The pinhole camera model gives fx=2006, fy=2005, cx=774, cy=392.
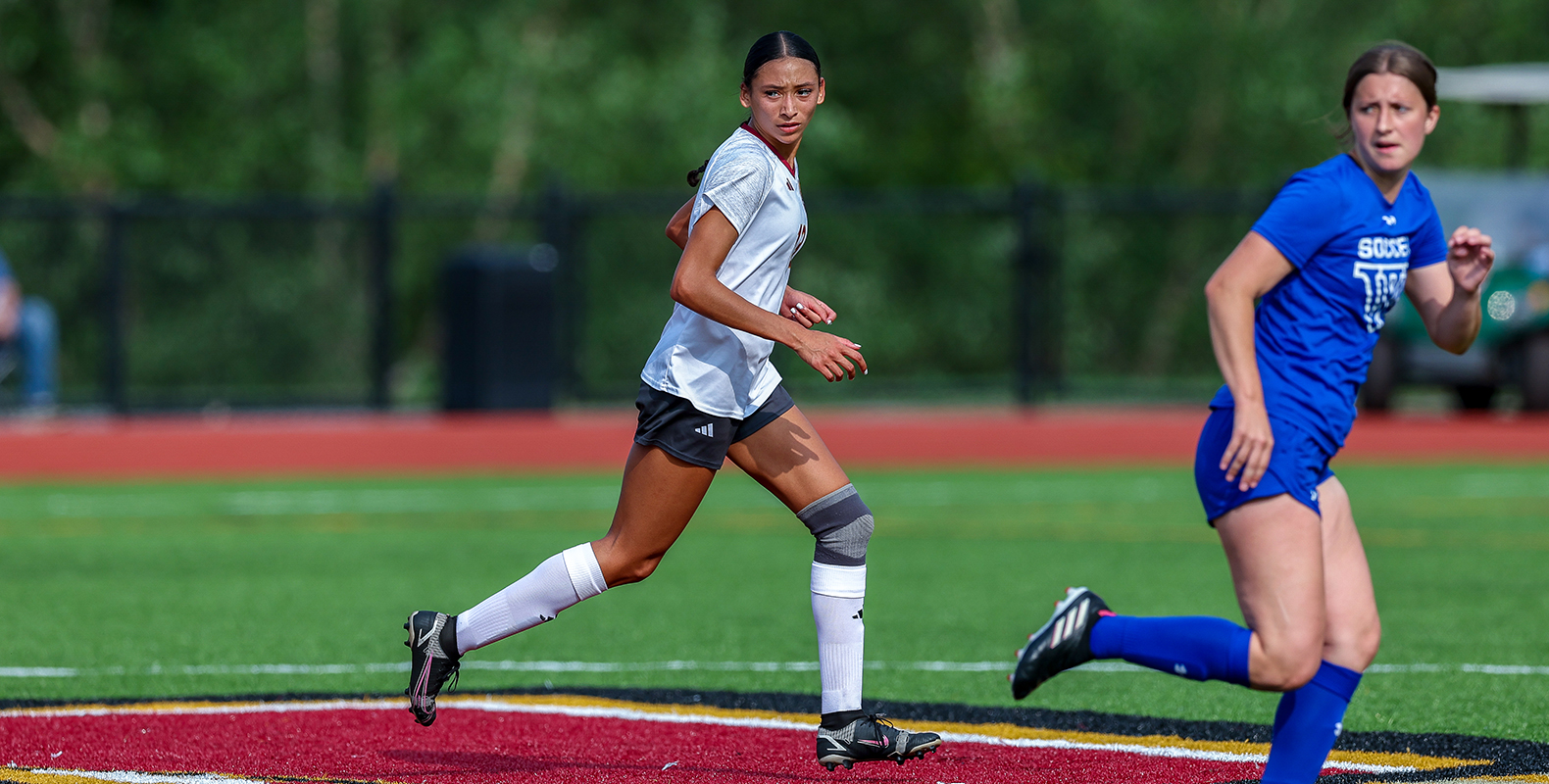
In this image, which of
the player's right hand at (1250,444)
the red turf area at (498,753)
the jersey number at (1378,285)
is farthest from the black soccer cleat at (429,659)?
the jersey number at (1378,285)

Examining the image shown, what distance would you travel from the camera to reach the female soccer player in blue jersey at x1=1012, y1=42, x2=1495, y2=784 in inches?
185

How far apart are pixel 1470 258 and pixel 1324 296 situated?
557mm

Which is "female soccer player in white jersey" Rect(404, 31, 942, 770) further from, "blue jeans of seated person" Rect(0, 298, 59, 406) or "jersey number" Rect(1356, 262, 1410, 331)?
"blue jeans of seated person" Rect(0, 298, 59, 406)

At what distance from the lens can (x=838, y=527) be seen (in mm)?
5719

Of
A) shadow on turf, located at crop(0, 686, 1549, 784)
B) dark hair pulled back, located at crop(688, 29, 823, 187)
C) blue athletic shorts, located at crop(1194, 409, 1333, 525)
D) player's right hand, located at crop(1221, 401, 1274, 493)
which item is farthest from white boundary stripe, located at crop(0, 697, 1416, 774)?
dark hair pulled back, located at crop(688, 29, 823, 187)

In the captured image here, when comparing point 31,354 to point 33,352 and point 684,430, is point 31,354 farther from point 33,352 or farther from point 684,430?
point 684,430

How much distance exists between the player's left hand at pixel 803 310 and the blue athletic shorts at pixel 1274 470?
4.09ft

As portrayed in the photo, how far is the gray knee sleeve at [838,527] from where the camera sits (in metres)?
5.72

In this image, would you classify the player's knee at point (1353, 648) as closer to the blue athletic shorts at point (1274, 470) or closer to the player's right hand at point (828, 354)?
the blue athletic shorts at point (1274, 470)

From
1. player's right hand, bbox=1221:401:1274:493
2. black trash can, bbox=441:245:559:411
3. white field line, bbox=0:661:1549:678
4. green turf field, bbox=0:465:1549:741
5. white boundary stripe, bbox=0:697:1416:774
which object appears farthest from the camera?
black trash can, bbox=441:245:559:411

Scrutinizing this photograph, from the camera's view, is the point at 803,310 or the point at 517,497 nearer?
the point at 803,310

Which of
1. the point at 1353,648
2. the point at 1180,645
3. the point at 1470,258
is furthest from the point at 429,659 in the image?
the point at 1470,258

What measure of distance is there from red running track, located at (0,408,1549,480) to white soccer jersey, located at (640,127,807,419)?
41.1ft

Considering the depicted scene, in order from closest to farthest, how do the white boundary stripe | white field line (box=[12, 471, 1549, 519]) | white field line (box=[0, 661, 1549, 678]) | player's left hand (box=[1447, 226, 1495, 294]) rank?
1. player's left hand (box=[1447, 226, 1495, 294])
2. the white boundary stripe
3. white field line (box=[0, 661, 1549, 678])
4. white field line (box=[12, 471, 1549, 519])
